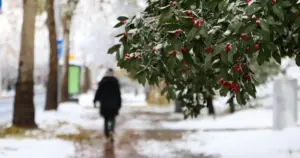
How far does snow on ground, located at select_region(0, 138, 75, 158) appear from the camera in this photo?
9.57 meters

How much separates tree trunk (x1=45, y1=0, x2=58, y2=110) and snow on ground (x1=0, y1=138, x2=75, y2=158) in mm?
8199

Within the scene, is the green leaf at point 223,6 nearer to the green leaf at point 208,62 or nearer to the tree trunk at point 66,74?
the green leaf at point 208,62

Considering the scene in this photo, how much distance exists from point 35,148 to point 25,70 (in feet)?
12.4

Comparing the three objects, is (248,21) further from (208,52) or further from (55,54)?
(55,54)

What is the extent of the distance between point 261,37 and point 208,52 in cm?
78

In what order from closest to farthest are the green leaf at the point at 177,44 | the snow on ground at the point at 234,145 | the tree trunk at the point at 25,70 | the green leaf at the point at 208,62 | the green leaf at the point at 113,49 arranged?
the green leaf at the point at 208,62
the green leaf at the point at 177,44
the green leaf at the point at 113,49
the snow on ground at the point at 234,145
the tree trunk at the point at 25,70

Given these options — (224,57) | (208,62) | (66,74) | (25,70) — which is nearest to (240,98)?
(208,62)

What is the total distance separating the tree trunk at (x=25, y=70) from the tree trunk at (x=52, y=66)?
566 cm

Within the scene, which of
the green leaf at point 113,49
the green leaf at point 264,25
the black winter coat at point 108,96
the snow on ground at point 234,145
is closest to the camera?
the green leaf at point 264,25

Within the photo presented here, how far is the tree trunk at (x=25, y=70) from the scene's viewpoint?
45.2 feet

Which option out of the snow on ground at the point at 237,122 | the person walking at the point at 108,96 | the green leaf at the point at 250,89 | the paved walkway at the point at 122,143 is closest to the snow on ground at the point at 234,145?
the paved walkway at the point at 122,143

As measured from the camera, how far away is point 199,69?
21.6ft

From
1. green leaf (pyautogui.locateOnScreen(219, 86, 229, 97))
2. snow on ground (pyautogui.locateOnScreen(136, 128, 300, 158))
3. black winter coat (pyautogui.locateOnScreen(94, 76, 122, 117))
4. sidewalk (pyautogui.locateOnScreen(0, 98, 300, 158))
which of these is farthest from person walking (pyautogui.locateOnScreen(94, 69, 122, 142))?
green leaf (pyautogui.locateOnScreen(219, 86, 229, 97))

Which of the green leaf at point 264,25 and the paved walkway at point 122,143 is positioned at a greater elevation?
the green leaf at point 264,25
